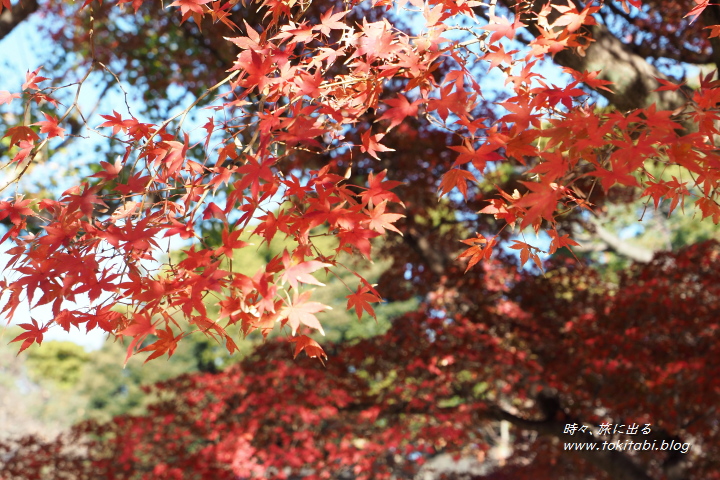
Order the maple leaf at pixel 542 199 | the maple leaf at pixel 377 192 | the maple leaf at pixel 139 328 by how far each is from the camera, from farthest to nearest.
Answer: the maple leaf at pixel 377 192 → the maple leaf at pixel 139 328 → the maple leaf at pixel 542 199

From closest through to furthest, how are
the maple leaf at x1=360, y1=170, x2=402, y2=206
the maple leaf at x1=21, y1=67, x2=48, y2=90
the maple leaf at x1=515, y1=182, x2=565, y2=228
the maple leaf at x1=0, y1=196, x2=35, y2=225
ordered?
the maple leaf at x1=515, y1=182, x2=565, y2=228 → the maple leaf at x1=360, y1=170, x2=402, y2=206 → the maple leaf at x1=0, y1=196, x2=35, y2=225 → the maple leaf at x1=21, y1=67, x2=48, y2=90

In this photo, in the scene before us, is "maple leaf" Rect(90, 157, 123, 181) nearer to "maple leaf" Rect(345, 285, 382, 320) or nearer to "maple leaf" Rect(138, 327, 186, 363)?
"maple leaf" Rect(138, 327, 186, 363)

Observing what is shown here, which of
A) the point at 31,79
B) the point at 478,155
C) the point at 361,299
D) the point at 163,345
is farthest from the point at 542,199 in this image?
the point at 31,79

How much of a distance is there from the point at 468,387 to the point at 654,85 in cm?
335

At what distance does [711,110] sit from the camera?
1587 mm

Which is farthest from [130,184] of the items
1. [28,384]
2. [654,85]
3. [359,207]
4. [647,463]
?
[28,384]

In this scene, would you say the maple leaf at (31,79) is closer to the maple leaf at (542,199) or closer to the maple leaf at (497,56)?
the maple leaf at (497,56)

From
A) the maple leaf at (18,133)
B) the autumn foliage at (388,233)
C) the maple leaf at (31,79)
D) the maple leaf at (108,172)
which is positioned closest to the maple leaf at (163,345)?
the autumn foliage at (388,233)

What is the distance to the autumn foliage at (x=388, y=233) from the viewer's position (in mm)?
1521

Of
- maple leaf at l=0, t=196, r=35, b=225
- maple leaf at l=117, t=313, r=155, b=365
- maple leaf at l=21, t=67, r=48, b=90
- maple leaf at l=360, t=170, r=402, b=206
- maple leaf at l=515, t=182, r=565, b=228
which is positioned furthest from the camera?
maple leaf at l=21, t=67, r=48, b=90

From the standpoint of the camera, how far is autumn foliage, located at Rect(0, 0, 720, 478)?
4.99 ft

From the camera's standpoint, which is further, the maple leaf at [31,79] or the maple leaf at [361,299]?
the maple leaf at [31,79]

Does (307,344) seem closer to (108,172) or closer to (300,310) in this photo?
(300,310)

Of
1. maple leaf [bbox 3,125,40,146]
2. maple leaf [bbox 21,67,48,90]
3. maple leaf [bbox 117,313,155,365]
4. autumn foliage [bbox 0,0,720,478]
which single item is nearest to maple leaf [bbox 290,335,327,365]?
autumn foliage [bbox 0,0,720,478]
